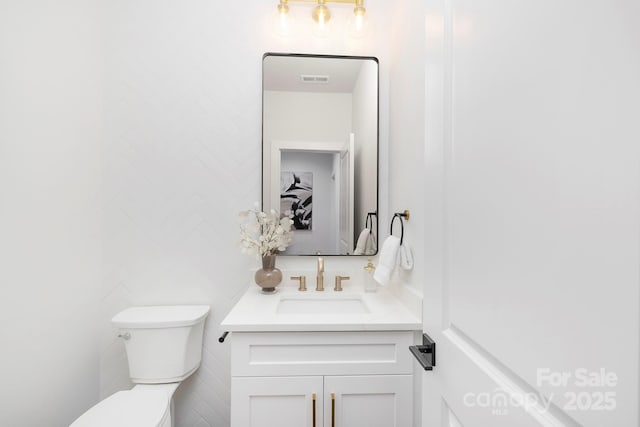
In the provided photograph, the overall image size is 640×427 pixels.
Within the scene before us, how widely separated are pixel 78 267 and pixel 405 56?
182 centimetres

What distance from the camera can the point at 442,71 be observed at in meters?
0.71

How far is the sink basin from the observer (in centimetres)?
151

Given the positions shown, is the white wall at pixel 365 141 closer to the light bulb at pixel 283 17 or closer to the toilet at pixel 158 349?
the light bulb at pixel 283 17

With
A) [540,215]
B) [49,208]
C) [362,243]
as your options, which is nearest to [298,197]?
[362,243]

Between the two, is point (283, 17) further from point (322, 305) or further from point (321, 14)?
point (322, 305)

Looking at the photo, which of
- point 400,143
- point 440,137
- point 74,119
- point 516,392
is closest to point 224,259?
point 74,119

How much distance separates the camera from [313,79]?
1698mm

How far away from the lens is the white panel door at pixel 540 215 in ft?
1.05

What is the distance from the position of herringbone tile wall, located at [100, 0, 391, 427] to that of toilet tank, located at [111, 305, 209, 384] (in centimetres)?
17

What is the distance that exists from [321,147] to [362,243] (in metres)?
0.57

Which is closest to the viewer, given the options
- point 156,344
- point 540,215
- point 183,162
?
point 540,215

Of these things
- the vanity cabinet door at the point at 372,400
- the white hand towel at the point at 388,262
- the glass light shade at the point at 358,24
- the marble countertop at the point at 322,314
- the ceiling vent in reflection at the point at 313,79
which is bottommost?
the vanity cabinet door at the point at 372,400

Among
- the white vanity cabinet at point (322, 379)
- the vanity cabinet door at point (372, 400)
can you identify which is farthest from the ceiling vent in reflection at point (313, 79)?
the vanity cabinet door at point (372, 400)

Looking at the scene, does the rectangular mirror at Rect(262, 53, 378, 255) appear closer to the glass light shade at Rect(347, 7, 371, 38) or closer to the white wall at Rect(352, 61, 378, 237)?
the white wall at Rect(352, 61, 378, 237)
